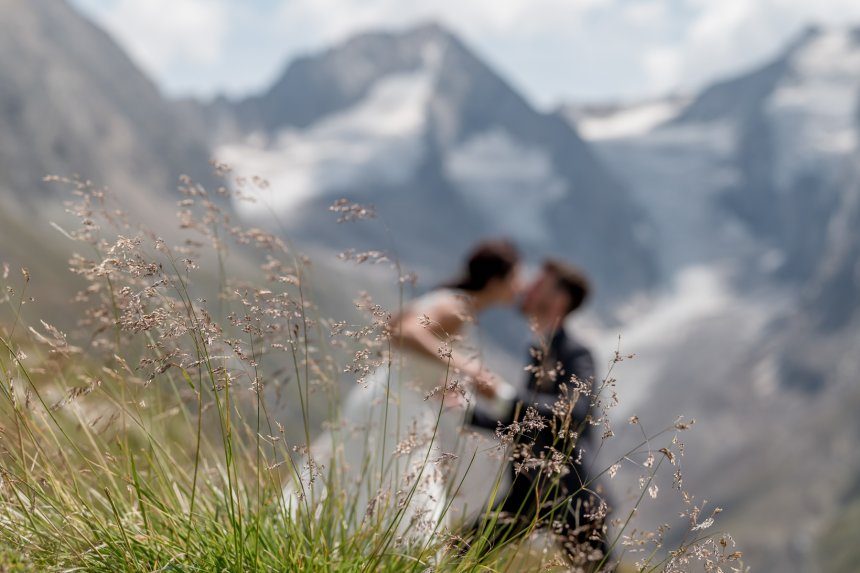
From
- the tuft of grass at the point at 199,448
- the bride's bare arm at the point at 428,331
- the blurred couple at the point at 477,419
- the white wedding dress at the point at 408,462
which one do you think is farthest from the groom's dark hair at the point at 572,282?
the tuft of grass at the point at 199,448

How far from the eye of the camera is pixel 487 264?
5.91 metres

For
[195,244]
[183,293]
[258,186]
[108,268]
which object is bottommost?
[108,268]

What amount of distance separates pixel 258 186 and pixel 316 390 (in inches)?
31.4

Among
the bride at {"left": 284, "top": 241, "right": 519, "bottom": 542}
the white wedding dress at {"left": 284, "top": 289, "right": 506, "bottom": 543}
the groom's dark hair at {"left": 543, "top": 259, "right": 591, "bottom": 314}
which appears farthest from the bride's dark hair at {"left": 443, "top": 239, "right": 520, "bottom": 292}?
the white wedding dress at {"left": 284, "top": 289, "right": 506, "bottom": 543}

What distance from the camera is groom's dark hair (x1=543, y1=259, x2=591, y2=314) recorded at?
5863 millimetres

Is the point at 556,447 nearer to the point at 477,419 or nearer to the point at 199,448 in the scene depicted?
the point at 477,419

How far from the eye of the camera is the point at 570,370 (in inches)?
213

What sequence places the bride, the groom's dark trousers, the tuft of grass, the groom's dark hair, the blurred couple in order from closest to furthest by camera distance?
the tuft of grass < the blurred couple < the bride < the groom's dark trousers < the groom's dark hair

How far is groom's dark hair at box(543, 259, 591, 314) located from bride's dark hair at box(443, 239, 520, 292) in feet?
0.95

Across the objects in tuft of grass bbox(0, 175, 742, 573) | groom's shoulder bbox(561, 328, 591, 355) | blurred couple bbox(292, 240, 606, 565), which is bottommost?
tuft of grass bbox(0, 175, 742, 573)

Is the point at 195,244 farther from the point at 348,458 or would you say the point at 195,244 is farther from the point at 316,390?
the point at 348,458

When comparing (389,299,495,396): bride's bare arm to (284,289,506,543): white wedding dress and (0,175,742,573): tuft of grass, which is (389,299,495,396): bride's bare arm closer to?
(284,289,506,543): white wedding dress

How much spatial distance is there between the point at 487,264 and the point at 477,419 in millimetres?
1317

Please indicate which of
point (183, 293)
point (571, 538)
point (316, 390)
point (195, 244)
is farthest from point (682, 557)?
point (195, 244)
